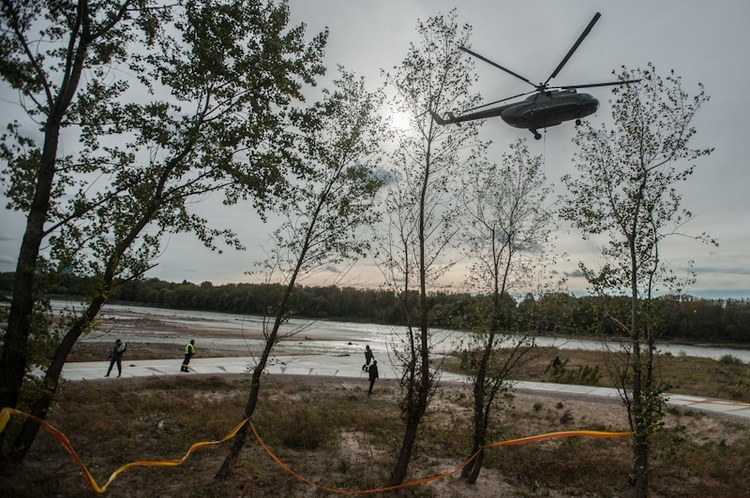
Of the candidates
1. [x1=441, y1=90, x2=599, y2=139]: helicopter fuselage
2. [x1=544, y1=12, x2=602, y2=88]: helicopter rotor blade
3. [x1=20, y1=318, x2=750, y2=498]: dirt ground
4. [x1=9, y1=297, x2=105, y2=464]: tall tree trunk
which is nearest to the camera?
[x1=9, y1=297, x2=105, y2=464]: tall tree trunk

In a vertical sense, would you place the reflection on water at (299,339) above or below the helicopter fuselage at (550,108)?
below

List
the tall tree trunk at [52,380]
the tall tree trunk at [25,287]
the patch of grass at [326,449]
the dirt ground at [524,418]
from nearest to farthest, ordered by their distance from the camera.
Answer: the tall tree trunk at [25,287] → the tall tree trunk at [52,380] → the patch of grass at [326,449] → the dirt ground at [524,418]

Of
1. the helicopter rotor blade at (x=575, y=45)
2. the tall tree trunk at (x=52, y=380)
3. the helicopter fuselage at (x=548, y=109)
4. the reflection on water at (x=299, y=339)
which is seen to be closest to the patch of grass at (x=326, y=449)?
the tall tree trunk at (x=52, y=380)

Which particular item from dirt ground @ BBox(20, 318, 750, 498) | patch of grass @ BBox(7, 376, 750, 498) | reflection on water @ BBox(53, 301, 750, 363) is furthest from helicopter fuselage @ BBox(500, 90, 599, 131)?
dirt ground @ BBox(20, 318, 750, 498)

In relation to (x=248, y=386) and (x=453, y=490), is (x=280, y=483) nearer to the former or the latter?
(x=453, y=490)

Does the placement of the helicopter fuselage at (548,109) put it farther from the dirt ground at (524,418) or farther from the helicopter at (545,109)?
the dirt ground at (524,418)

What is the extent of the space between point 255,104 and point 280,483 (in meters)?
7.85

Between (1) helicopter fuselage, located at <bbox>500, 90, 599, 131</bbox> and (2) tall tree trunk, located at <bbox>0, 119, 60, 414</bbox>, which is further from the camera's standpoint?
(1) helicopter fuselage, located at <bbox>500, 90, 599, 131</bbox>

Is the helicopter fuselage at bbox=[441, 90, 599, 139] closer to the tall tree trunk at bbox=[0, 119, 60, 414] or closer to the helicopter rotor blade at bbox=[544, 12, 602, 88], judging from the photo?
the helicopter rotor blade at bbox=[544, 12, 602, 88]

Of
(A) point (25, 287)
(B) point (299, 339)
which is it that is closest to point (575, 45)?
(A) point (25, 287)

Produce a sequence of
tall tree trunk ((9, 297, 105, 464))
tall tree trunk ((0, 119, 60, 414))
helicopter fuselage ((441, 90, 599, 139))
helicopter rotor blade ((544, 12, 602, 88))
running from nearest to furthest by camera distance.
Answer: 1. tall tree trunk ((0, 119, 60, 414))
2. tall tree trunk ((9, 297, 105, 464))
3. helicopter rotor blade ((544, 12, 602, 88))
4. helicopter fuselage ((441, 90, 599, 139))

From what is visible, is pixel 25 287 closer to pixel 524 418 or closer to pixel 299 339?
pixel 524 418

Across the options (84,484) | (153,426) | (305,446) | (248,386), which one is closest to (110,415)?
(153,426)

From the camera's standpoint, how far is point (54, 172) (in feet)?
24.0
